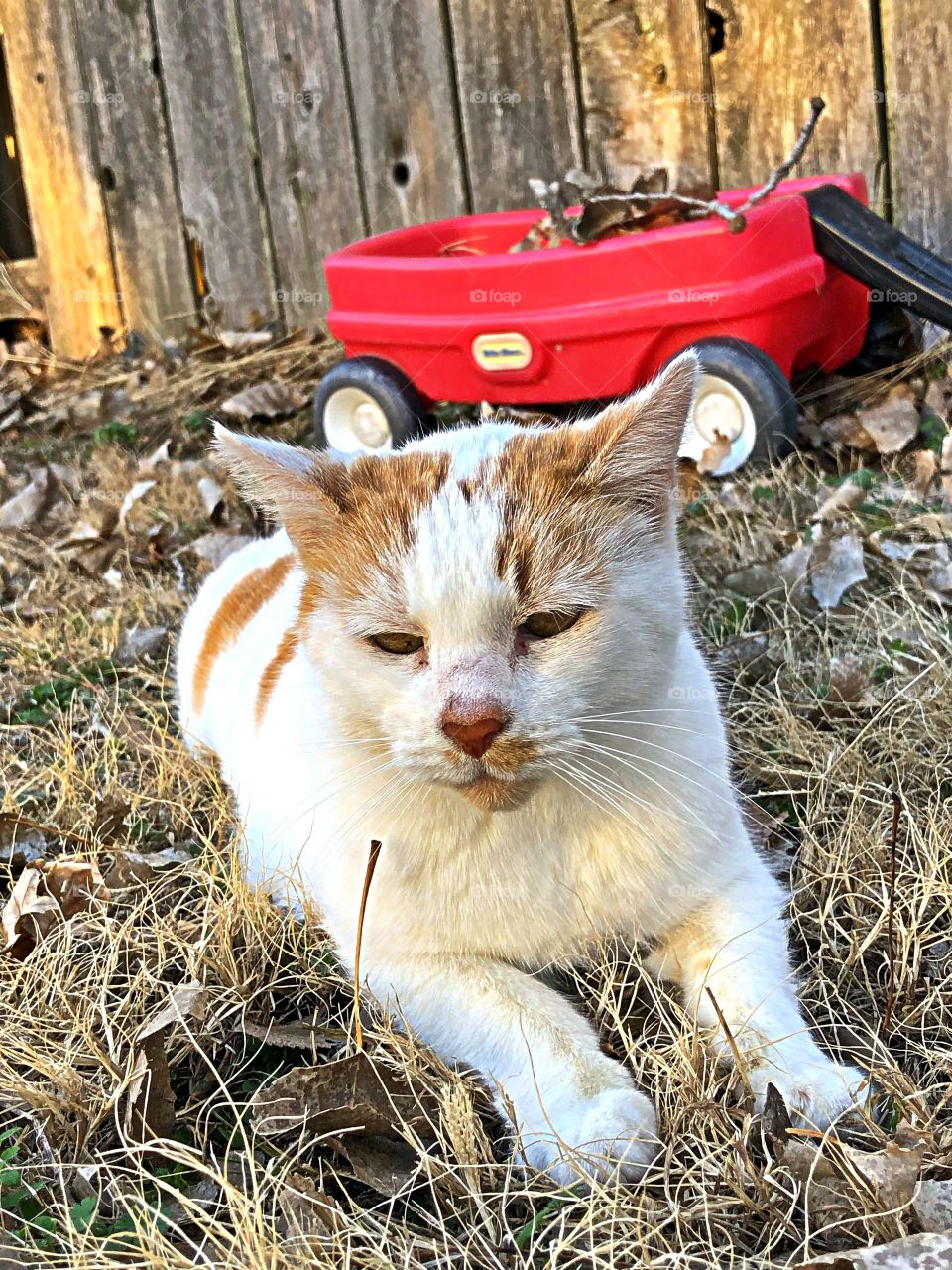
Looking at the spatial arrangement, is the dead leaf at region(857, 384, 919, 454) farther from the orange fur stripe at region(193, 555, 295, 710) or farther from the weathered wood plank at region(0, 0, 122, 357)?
the weathered wood plank at region(0, 0, 122, 357)

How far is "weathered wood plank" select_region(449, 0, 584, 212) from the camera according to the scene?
14.1ft

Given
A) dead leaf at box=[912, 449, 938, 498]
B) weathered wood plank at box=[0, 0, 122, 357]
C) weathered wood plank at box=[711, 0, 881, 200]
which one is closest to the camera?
dead leaf at box=[912, 449, 938, 498]

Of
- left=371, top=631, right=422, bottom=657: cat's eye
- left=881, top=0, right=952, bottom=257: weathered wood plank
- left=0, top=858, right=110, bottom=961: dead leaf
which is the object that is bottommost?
left=0, top=858, right=110, bottom=961: dead leaf

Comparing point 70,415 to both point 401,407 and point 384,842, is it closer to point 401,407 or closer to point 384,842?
point 401,407

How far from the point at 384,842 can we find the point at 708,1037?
511 millimetres

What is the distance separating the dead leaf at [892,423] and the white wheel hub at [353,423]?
147 centimetres

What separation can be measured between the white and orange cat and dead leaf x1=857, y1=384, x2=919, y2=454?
5.97 ft

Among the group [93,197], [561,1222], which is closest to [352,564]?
[561,1222]

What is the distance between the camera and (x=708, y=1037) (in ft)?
5.18

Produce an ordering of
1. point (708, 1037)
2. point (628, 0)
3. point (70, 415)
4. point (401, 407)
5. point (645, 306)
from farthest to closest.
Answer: point (70, 415), point (628, 0), point (401, 407), point (645, 306), point (708, 1037)

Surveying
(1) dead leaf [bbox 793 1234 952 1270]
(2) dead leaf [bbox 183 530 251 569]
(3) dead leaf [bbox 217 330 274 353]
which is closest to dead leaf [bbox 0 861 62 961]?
(1) dead leaf [bbox 793 1234 952 1270]

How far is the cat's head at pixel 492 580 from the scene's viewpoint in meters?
1.52

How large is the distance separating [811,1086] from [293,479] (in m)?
1.03

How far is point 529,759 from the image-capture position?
1519mm
